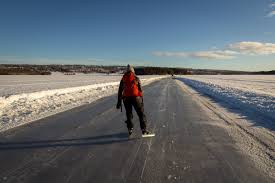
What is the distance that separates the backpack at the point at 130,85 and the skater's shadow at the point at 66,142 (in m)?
1.08

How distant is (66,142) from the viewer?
5.46 metres

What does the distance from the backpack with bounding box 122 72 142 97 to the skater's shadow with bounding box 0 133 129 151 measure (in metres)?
1.08

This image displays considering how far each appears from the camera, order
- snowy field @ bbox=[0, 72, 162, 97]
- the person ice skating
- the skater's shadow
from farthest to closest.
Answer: snowy field @ bbox=[0, 72, 162, 97] < the person ice skating < the skater's shadow

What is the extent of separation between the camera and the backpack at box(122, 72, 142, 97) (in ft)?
19.3

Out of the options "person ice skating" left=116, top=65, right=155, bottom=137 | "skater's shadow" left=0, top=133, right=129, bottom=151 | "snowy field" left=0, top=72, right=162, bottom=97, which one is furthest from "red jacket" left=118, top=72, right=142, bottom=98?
"snowy field" left=0, top=72, right=162, bottom=97

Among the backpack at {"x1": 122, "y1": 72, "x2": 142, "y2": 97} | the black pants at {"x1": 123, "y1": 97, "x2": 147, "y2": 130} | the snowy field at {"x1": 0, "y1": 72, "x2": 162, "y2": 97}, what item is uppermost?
the backpack at {"x1": 122, "y1": 72, "x2": 142, "y2": 97}

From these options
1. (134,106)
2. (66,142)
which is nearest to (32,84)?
(66,142)

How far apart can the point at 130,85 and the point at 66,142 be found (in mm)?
2000

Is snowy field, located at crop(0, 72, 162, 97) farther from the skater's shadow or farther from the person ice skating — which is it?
the person ice skating

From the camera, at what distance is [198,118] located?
8.56 meters

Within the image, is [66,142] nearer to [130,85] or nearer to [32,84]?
[130,85]

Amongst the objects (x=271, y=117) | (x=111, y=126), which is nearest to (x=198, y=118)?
(x=271, y=117)

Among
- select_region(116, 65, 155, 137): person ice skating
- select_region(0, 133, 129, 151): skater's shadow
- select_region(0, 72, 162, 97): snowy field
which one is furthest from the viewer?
select_region(0, 72, 162, 97): snowy field

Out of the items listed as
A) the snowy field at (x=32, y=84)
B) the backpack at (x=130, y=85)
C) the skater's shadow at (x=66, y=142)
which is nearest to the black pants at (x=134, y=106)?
the backpack at (x=130, y=85)
